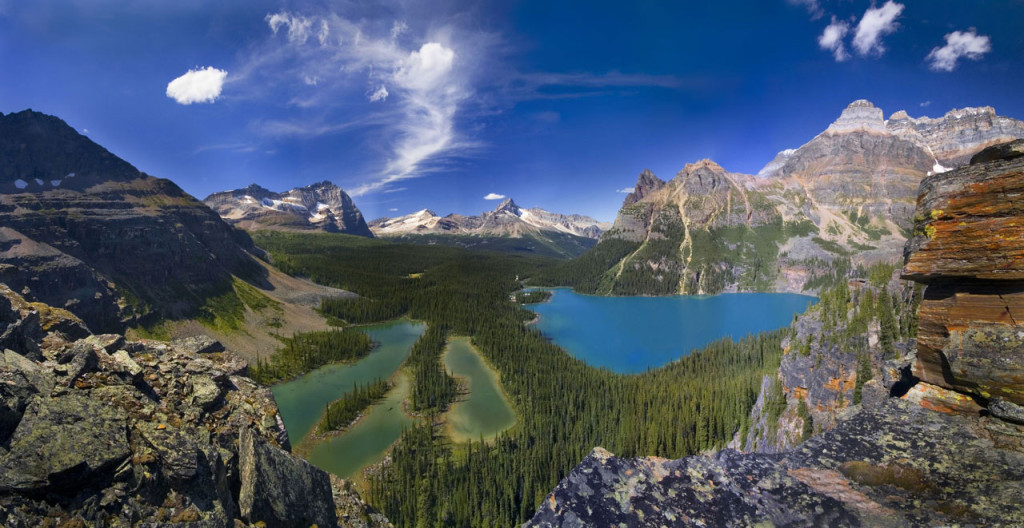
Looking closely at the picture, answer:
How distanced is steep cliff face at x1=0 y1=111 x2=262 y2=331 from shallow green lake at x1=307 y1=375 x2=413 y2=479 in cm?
2775

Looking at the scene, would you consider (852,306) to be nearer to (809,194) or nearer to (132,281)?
(132,281)

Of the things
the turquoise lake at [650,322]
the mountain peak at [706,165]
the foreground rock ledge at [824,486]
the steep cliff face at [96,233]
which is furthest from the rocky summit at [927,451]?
the mountain peak at [706,165]

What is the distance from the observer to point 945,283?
4750mm

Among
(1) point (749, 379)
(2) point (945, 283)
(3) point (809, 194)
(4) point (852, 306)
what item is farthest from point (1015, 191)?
(3) point (809, 194)

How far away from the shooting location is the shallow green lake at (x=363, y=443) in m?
24.6

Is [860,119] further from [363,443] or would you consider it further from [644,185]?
[363,443]

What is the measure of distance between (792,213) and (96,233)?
178629 millimetres

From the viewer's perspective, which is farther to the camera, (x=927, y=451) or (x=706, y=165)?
(x=706, y=165)

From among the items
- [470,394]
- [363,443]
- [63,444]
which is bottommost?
[363,443]

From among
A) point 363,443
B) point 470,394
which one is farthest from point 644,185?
point 363,443

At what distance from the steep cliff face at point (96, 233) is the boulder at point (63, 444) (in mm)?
41099

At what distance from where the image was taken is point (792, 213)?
13575cm

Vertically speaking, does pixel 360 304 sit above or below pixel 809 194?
below

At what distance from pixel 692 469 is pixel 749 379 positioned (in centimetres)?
3449
